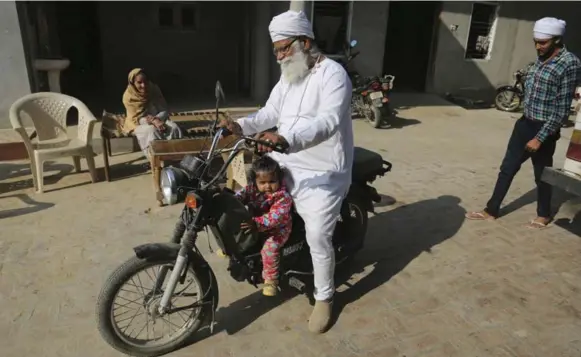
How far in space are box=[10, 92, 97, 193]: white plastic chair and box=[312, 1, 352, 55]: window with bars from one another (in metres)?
6.40

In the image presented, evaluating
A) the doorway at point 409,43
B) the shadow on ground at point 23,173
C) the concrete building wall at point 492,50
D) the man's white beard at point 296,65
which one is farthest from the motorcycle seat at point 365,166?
the doorway at point 409,43

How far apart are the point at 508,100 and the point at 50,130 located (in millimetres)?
10095

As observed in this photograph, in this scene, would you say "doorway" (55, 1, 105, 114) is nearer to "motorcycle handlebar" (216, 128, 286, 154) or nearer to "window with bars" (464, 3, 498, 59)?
"window with bars" (464, 3, 498, 59)

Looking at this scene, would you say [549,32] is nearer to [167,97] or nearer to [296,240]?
[296,240]

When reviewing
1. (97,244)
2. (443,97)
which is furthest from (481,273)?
(443,97)

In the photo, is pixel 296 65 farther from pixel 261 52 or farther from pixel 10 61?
pixel 261 52

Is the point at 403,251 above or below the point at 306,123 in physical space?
below

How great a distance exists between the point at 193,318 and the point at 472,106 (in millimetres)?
10149

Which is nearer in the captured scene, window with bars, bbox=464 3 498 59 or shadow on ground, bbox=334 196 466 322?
shadow on ground, bbox=334 196 466 322

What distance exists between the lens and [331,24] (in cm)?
1074

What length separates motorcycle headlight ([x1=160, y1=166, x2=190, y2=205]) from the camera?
2484 millimetres

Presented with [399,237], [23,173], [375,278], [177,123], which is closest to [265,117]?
[375,278]

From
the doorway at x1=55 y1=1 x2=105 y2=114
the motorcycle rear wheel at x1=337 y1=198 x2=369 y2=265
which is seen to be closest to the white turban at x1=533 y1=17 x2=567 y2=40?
the motorcycle rear wheel at x1=337 y1=198 x2=369 y2=265

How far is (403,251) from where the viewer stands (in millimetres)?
4172
